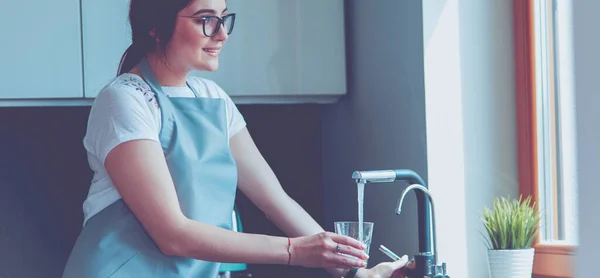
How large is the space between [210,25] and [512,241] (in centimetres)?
70

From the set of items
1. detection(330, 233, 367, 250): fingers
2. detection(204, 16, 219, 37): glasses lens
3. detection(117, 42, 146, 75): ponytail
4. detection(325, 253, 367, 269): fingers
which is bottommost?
detection(325, 253, 367, 269): fingers

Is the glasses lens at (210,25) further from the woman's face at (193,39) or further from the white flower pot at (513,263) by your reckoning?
the white flower pot at (513,263)

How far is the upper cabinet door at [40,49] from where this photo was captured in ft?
6.04

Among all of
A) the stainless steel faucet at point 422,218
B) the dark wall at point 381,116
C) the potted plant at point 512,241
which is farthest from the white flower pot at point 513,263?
the dark wall at point 381,116

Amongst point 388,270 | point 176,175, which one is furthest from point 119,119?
point 388,270

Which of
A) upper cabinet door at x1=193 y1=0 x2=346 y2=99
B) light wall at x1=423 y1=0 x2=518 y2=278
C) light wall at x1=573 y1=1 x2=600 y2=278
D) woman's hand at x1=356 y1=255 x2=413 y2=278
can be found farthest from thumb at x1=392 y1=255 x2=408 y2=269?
light wall at x1=573 y1=1 x2=600 y2=278

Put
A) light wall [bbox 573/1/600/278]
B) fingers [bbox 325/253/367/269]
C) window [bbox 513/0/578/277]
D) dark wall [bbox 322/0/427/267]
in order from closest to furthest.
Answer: light wall [bbox 573/1/600/278] → fingers [bbox 325/253/367/269] → window [bbox 513/0/578/277] → dark wall [bbox 322/0/427/267]

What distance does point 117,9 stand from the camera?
6.24ft

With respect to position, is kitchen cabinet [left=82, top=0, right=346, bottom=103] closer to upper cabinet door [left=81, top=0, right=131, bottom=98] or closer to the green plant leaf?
upper cabinet door [left=81, top=0, right=131, bottom=98]

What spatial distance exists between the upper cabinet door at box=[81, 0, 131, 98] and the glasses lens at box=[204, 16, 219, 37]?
24.8 inches

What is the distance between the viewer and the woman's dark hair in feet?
4.34

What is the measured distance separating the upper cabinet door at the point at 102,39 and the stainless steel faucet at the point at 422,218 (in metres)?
0.88

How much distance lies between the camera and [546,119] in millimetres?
1552

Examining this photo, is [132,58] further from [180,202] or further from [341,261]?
[341,261]
